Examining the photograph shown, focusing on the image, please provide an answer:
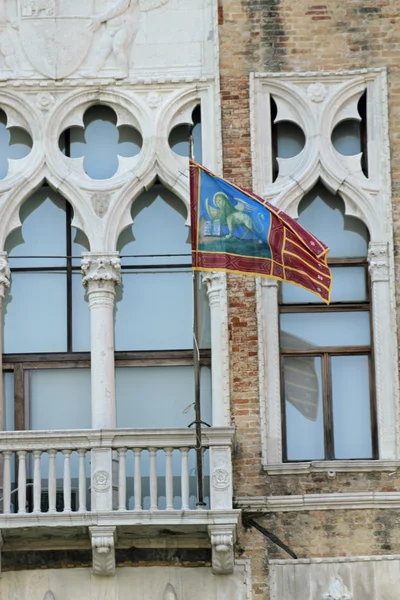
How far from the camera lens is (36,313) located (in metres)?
22.3

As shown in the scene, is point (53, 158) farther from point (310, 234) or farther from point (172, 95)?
point (310, 234)

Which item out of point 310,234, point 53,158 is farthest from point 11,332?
point 310,234

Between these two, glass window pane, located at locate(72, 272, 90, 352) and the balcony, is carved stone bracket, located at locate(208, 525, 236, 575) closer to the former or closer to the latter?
the balcony

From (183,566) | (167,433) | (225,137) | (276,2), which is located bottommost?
(183,566)

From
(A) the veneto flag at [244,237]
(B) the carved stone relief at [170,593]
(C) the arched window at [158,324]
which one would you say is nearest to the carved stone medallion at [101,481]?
(C) the arched window at [158,324]

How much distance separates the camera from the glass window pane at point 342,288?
2222 cm

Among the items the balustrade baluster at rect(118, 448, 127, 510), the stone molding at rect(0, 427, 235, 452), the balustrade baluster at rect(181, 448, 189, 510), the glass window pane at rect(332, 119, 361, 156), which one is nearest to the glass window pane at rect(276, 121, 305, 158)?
the glass window pane at rect(332, 119, 361, 156)

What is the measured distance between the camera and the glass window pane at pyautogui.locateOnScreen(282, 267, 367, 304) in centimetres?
2222

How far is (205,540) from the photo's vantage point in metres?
21.1

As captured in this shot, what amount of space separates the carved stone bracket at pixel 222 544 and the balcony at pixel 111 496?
0.01 m

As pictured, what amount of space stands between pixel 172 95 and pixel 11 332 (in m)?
3.19

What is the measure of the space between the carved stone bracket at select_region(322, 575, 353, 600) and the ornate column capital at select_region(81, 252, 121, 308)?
12.9ft

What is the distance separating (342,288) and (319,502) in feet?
8.18

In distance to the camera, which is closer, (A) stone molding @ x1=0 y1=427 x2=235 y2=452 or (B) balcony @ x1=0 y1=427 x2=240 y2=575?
(B) balcony @ x1=0 y1=427 x2=240 y2=575
